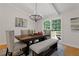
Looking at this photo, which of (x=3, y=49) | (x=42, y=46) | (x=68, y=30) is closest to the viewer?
(x=3, y=49)

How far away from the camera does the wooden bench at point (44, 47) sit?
1.84m

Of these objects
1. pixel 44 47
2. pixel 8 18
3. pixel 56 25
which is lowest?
pixel 44 47

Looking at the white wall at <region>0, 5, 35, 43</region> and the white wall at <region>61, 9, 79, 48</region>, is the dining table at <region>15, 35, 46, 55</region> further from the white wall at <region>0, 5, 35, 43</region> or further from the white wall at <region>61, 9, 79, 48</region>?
the white wall at <region>61, 9, 79, 48</region>

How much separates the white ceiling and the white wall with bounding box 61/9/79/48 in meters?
0.11

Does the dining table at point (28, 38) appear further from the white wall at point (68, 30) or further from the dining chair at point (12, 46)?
A: the white wall at point (68, 30)

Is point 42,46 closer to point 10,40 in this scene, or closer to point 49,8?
point 10,40

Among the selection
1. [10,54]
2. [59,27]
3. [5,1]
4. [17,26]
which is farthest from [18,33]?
[59,27]

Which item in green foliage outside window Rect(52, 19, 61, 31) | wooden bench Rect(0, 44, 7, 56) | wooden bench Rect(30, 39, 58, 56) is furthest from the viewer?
green foliage outside window Rect(52, 19, 61, 31)

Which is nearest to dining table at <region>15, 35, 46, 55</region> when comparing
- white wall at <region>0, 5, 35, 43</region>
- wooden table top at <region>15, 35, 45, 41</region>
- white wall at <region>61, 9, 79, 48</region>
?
wooden table top at <region>15, 35, 45, 41</region>

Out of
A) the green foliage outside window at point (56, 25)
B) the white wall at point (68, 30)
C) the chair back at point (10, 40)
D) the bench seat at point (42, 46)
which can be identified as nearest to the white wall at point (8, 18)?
the chair back at point (10, 40)

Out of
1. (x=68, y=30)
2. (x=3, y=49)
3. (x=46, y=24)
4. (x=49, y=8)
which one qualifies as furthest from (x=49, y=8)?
(x=3, y=49)

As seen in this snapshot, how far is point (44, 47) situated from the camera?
77.7 inches

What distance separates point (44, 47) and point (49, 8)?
80cm

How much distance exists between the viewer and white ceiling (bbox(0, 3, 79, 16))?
1907mm
